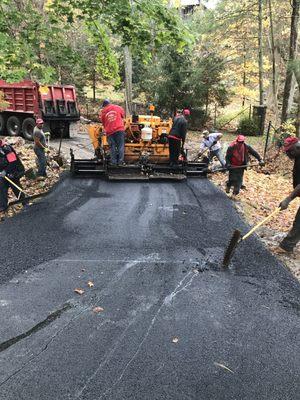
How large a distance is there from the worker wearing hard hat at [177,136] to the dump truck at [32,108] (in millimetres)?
7524

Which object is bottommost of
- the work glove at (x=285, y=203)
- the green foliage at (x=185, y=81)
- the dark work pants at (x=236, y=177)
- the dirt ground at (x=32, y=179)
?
the dirt ground at (x=32, y=179)

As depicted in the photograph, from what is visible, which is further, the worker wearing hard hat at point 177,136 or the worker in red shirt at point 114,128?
the worker wearing hard hat at point 177,136

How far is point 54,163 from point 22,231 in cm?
579

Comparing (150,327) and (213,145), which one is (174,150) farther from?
(150,327)

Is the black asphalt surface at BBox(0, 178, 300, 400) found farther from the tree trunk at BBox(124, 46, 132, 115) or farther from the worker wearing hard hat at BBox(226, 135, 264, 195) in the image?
the tree trunk at BBox(124, 46, 132, 115)

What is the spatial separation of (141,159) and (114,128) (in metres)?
1.16

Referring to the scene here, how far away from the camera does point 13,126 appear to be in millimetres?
17219

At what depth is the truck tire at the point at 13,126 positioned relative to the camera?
1691 cm

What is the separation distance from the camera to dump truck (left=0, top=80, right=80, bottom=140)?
637 inches

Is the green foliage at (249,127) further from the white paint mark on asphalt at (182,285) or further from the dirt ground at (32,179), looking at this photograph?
the white paint mark on asphalt at (182,285)

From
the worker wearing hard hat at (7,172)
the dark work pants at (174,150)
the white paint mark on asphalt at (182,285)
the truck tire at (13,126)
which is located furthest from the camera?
the truck tire at (13,126)

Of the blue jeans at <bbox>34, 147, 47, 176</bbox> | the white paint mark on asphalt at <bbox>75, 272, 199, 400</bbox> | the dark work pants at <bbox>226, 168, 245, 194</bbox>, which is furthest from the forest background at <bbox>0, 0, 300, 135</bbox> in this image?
the white paint mark on asphalt at <bbox>75, 272, 199, 400</bbox>

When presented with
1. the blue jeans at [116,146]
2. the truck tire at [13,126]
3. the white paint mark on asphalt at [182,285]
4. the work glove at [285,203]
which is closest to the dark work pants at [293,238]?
the work glove at [285,203]

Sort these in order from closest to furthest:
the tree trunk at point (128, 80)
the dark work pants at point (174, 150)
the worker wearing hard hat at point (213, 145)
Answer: the dark work pants at point (174, 150) → the worker wearing hard hat at point (213, 145) → the tree trunk at point (128, 80)
